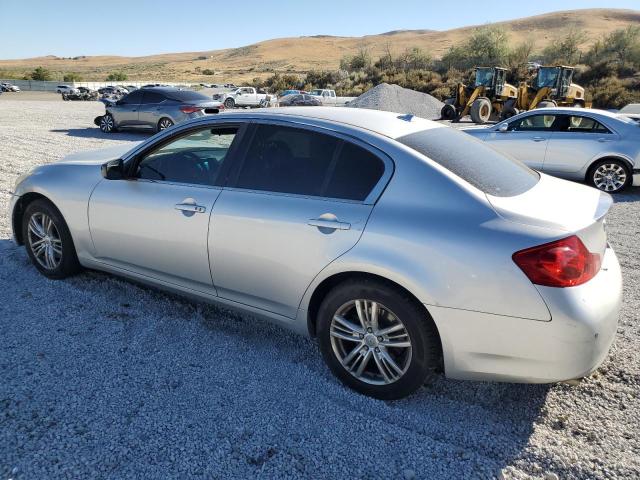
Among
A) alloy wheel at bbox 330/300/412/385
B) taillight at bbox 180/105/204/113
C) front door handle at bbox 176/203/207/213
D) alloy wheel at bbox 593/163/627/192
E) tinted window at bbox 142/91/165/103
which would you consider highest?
front door handle at bbox 176/203/207/213

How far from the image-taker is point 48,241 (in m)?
4.50

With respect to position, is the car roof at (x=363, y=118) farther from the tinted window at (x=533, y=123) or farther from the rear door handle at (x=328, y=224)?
the tinted window at (x=533, y=123)

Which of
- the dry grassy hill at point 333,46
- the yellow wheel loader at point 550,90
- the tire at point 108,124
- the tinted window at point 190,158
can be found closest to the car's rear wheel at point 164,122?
the tire at point 108,124

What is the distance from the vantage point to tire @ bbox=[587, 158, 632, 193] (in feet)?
29.5

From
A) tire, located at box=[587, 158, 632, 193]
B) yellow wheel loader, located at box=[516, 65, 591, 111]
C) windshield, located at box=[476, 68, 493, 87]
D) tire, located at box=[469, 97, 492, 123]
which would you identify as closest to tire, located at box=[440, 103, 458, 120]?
tire, located at box=[469, 97, 492, 123]

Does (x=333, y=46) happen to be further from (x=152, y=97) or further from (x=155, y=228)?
(x=155, y=228)

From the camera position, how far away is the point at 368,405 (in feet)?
9.74

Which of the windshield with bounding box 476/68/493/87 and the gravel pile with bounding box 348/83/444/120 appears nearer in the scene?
the gravel pile with bounding box 348/83/444/120

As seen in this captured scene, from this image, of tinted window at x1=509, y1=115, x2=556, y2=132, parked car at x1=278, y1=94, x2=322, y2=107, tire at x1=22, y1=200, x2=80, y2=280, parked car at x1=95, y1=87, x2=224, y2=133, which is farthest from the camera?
parked car at x1=278, y1=94, x2=322, y2=107

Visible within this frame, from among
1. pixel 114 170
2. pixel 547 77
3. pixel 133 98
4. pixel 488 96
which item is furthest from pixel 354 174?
pixel 488 96

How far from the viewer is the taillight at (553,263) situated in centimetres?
246

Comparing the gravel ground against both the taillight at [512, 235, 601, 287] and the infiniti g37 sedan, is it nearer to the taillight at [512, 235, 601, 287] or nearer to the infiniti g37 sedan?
the infiniti g37 sedan

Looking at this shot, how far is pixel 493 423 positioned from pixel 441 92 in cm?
3835

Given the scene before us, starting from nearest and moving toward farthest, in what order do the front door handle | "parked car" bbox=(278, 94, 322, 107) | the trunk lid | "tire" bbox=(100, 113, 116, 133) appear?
the trunk lid
the front door handle
"tire" bbox=(100, 113, 116, 133)
"parked car" bbox=(278, 94, 322, 107)
